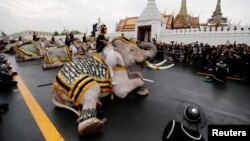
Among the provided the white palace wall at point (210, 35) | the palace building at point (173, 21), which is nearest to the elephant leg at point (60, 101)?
the white palace wall at point (210, 35)

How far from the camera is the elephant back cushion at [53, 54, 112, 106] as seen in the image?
9.77 ft

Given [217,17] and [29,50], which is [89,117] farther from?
[217,17]

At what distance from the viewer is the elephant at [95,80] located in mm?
2797

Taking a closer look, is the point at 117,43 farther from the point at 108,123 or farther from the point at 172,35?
the point at 172,35

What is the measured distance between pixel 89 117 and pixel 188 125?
1.54m

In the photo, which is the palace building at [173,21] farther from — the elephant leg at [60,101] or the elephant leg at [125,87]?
the elephant leg at [60,101]

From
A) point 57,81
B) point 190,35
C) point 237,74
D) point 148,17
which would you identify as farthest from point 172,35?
point 57,81

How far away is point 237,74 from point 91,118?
27.3 ft

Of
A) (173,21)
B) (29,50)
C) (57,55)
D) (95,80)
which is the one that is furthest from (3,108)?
(173,21)

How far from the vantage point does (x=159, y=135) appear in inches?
105

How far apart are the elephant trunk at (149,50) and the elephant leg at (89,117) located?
172cm

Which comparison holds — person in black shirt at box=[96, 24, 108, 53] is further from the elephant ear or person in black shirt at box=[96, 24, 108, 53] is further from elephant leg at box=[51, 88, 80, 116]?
elephant leg at box=[51, 88, 80, 116]

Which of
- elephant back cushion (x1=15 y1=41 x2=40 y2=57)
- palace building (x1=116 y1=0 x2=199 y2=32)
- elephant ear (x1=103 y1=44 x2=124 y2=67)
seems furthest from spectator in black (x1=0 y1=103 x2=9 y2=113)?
palace building (x1=116 y1=0 x2=199 y2=32)

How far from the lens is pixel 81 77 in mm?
3051
